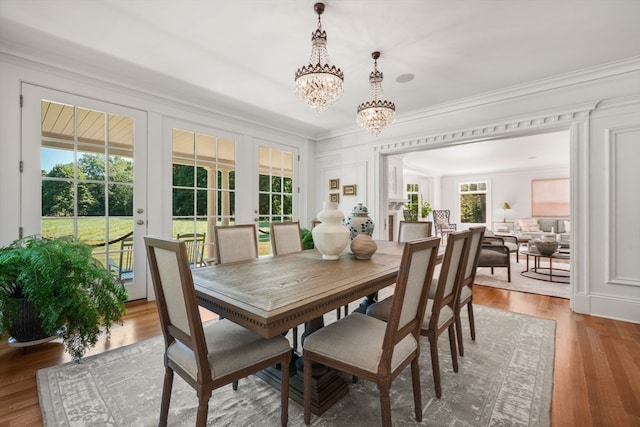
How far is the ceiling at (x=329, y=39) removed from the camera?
201cm

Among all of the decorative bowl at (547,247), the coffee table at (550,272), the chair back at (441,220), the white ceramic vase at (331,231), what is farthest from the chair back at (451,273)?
the chair back at (441,220)

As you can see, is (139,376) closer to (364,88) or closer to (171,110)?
(171,110)

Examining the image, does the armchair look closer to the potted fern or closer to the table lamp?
the potted fern

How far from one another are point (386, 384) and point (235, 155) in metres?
3.70

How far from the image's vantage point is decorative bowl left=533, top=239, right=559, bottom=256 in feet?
14.5

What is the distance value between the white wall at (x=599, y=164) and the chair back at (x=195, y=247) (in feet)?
13.2

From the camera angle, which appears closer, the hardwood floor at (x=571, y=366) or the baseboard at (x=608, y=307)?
the hardwood floor at (x=571, y=366)

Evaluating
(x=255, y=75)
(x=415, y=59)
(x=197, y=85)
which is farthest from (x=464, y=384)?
(x=197, y=85)

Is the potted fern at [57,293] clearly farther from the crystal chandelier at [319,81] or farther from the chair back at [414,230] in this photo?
the chair back at [414,230]

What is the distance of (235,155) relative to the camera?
4211 mm

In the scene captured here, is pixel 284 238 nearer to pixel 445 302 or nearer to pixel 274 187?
pixel 445 302

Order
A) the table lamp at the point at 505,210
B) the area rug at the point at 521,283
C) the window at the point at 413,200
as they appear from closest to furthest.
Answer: the area rug at the point at 521,283 → the table lamp at the point at 505,210 → the window at the point at 413,200

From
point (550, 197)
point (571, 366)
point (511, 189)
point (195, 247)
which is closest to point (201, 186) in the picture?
point (195, 247)

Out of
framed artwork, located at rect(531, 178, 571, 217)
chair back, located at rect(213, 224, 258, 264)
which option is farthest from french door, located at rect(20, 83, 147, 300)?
framed artwork, located at rect(531, 178, 571, 217)
